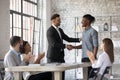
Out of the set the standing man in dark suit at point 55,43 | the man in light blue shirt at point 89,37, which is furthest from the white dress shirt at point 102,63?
the standing man in dark suit at point 55,43

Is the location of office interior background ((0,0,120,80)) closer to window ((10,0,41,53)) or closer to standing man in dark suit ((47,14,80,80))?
window ((10,0,41,53))

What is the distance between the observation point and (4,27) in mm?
7422

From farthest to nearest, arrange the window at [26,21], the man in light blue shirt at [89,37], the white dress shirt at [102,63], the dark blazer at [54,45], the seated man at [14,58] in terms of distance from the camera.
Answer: the window at [26,21] → the man in light blue shirt at [89,37] → the dark blazer at [54,45] → the white dress shirt at [102,63] → the seated man at [14,58]

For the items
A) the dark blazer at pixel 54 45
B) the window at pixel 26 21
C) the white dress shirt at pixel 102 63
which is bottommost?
the white dress shirt at pixel 102 63

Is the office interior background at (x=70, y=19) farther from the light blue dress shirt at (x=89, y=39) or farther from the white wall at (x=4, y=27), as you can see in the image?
the light blue dress shirt at (x=89, y=39)

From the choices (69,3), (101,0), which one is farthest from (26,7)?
(101,0)

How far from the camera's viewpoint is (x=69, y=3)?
10234 mm

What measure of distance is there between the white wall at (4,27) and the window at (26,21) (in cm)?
71

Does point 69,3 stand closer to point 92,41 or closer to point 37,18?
point 37,18

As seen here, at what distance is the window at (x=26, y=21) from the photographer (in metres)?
8.41

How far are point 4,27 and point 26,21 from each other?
1.86 meters

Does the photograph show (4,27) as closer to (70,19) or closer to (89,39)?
(89,39)

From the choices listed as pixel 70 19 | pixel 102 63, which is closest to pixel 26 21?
pixel 70 19

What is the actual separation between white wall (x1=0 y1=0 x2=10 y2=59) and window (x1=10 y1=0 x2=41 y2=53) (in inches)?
27.9
